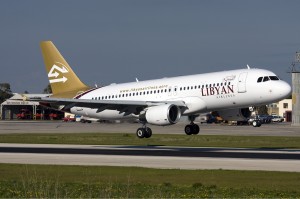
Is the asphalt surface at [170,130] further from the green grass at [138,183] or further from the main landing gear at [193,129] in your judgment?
the green grass at [138,183]

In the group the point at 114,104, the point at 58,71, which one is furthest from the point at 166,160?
the point at 58,71

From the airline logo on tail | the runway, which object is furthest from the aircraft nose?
the airline logo on tail

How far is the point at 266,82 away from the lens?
56.6 metres

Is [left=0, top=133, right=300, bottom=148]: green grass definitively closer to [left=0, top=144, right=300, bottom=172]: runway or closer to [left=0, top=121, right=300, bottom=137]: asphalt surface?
[left=0, top=144, right=300, bottom=172]: runway

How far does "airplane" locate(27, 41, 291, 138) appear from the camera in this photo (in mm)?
56469

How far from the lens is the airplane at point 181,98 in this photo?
5647 cm

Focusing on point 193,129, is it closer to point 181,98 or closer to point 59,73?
point 181,98

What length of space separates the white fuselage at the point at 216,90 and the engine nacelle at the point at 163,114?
2838mm

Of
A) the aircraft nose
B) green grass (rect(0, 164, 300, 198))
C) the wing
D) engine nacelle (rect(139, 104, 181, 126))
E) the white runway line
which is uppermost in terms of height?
the aircraft nose

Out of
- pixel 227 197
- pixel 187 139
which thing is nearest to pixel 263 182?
pixel 227 197

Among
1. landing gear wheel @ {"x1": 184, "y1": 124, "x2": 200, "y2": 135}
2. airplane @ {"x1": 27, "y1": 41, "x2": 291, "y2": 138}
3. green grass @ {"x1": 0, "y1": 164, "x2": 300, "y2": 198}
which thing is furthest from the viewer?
landing gear wheel @ {"x1": 184, "y1": 124, "x2": 200, "y2": 135}

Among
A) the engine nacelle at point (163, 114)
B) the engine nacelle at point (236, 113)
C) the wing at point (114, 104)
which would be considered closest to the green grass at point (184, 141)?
the engine nacelle at point (236, 113)

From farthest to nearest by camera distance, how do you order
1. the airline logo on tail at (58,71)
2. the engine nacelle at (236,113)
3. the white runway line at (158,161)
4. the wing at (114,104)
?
the airline logo on tail at (58,71), the engine nacelle at (236,113), the wing at (114,104), the white runway line at (158,161)

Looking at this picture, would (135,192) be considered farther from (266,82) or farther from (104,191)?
(266,82)
